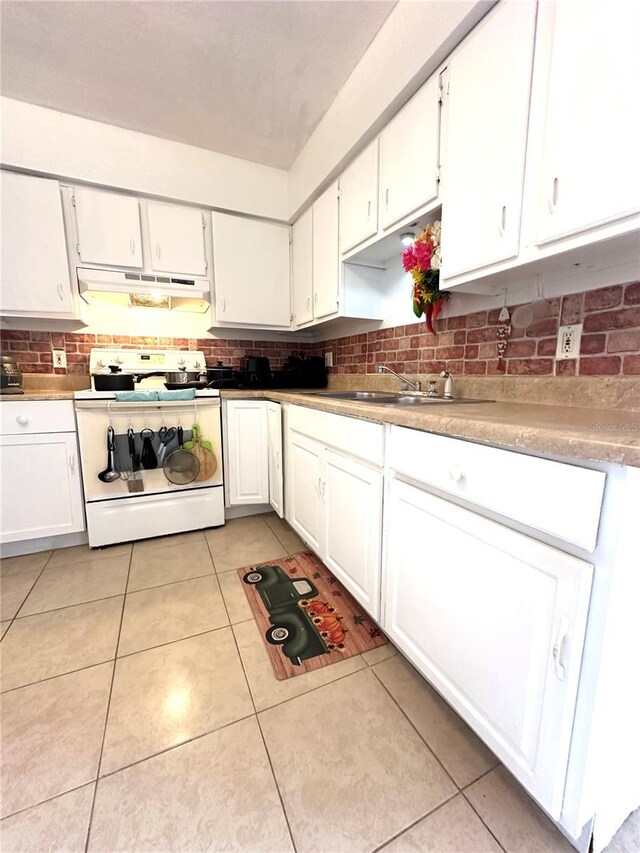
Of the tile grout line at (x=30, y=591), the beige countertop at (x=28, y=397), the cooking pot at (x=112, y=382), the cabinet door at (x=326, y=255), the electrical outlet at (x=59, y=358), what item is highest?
the cabinet door at (x=326, y=255)

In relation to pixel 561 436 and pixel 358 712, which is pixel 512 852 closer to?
pixel 358 712

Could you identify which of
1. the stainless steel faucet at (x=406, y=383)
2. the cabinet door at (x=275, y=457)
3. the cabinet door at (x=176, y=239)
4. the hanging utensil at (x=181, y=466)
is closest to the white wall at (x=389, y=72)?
the cabinet door at (x=176, y=239)

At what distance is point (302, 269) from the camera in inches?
101

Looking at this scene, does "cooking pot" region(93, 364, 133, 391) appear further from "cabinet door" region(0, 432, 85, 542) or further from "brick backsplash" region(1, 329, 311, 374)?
"brick backsplash" region(1, 329, 311, 374)

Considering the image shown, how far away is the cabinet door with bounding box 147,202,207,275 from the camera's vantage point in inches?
91.8

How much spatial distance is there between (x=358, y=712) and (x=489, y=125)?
6.11 feet

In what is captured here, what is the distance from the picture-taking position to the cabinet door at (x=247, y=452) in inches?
91.0

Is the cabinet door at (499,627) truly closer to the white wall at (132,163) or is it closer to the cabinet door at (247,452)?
the cabinet door at (247,452)

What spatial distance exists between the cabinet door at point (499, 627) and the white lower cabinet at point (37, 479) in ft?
6.19

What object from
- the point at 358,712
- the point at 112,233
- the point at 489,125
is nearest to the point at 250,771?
the point at 358,712

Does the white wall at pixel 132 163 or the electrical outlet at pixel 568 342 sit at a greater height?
the white wall at pixel 132 163

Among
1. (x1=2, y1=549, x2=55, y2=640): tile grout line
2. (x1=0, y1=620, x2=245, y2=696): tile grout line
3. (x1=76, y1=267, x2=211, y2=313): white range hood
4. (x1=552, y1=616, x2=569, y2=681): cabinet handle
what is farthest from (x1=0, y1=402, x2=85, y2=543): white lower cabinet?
(x1=552, y1=616, x2=569, y2=681): cabinet handle

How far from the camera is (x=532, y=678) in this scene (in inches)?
28.0

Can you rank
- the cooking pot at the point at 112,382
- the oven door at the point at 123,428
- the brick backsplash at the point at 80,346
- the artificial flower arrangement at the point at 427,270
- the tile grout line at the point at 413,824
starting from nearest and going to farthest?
the tile grout line at the point at 413,824 → the artificial flower arrangement at the point at 427,270 → the oven door at the point at 123,428 → the cooking pot at the point at 112,382 → the brick backsplash at the point at 80,346
